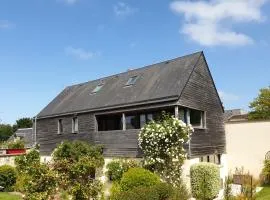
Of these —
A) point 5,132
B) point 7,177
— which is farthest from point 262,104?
point 5,132

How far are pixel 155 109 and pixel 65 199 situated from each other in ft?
35.4

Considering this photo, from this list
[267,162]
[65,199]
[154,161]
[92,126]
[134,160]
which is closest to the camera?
[65,199]

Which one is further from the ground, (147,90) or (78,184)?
(147,90)

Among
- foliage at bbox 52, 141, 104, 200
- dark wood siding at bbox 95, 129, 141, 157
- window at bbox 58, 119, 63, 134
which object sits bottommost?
foliage at bbox 52, 141, 104, 200

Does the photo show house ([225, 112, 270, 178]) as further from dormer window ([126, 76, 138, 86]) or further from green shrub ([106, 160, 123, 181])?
green shrub ([106, 160, 123, 181])

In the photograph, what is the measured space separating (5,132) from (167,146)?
313 ft

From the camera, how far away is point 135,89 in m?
26.3

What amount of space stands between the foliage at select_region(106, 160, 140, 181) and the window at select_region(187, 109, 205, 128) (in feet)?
15.6

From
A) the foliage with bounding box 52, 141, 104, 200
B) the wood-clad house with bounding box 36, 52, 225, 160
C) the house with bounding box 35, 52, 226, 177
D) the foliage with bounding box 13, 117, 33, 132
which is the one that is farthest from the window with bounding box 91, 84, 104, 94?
the foliage with bounding box 13, 117, 33, 132

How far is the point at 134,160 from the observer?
76.1ft

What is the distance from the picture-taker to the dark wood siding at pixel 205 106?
23.2m

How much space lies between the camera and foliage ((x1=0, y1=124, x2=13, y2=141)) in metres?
106

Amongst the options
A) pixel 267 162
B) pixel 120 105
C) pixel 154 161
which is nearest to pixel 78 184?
pixel 154 161

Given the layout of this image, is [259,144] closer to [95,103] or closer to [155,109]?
[155,109]
